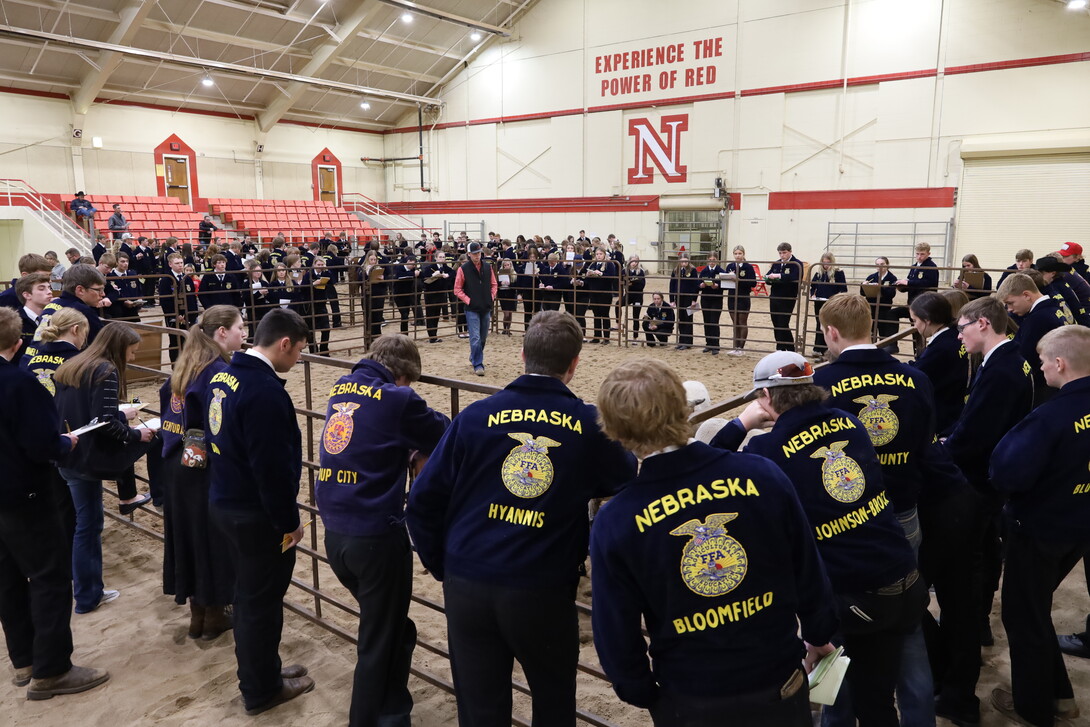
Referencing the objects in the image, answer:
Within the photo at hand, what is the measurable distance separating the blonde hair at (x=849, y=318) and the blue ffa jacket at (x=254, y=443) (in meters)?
2.21

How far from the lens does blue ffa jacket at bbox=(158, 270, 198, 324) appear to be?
9992 mm

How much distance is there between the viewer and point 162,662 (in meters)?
3.58

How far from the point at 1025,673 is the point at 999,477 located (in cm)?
84

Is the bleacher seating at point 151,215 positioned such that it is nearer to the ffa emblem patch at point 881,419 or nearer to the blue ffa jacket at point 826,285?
the blue ffa jacket at point 826,285

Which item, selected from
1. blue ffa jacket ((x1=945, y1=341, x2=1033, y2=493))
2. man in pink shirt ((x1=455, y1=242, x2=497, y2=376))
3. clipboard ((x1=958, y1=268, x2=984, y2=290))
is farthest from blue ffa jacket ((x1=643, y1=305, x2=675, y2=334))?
blue ffa jacket ((x1=945, y1=341, x2=1033, y2=493))

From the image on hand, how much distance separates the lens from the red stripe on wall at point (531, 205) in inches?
953

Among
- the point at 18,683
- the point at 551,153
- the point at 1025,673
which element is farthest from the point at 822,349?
the point at 551,153

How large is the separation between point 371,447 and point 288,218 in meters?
26.6

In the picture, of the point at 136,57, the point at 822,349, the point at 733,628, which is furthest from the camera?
the point at 136,57

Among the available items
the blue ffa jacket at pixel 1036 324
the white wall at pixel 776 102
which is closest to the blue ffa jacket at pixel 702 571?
the blue ffa jacket at pixel 1036 324

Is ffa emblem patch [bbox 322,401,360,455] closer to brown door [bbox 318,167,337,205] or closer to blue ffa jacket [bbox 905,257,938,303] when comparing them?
blue ffa jacket [bbox 905,257,938,303]

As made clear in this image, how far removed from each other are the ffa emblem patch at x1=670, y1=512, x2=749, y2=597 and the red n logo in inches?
895

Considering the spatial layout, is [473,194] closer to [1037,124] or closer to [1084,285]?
[1037,124]

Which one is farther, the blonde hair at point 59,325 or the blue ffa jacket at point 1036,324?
the blue ffa jacket at point 1036,324
